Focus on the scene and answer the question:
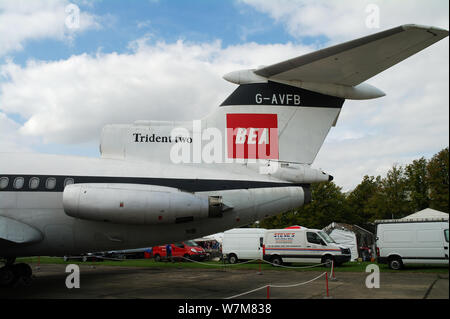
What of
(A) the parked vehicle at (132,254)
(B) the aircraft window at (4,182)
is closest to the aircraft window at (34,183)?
(B) the aircraft window at (4,182)

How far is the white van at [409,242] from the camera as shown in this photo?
50.5 feet

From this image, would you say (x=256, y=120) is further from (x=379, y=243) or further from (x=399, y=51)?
(x=379, y=243)

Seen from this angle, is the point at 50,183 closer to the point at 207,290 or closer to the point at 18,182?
the point at 18,182

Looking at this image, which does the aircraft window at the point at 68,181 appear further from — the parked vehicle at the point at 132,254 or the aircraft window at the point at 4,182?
the parked vehicle at the point at 132,254

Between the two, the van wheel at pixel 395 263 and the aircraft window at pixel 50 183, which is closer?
the aircraft window at pixel 50 183

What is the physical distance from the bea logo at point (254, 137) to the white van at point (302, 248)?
11022 mm

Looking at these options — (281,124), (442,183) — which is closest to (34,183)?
(281,124)

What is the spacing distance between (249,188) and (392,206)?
10.2m

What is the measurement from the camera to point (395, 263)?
1684cm

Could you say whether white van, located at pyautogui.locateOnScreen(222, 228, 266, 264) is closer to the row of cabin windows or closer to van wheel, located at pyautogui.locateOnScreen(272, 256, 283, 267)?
van wheel, located at pyautogui.locateOnScreen(272, 256, 283, 267)

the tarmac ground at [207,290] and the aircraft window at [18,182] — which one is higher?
the aircraft window at [18,182]

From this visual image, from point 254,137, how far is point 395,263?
11.2 meters

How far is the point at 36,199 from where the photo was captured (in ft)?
32.0
